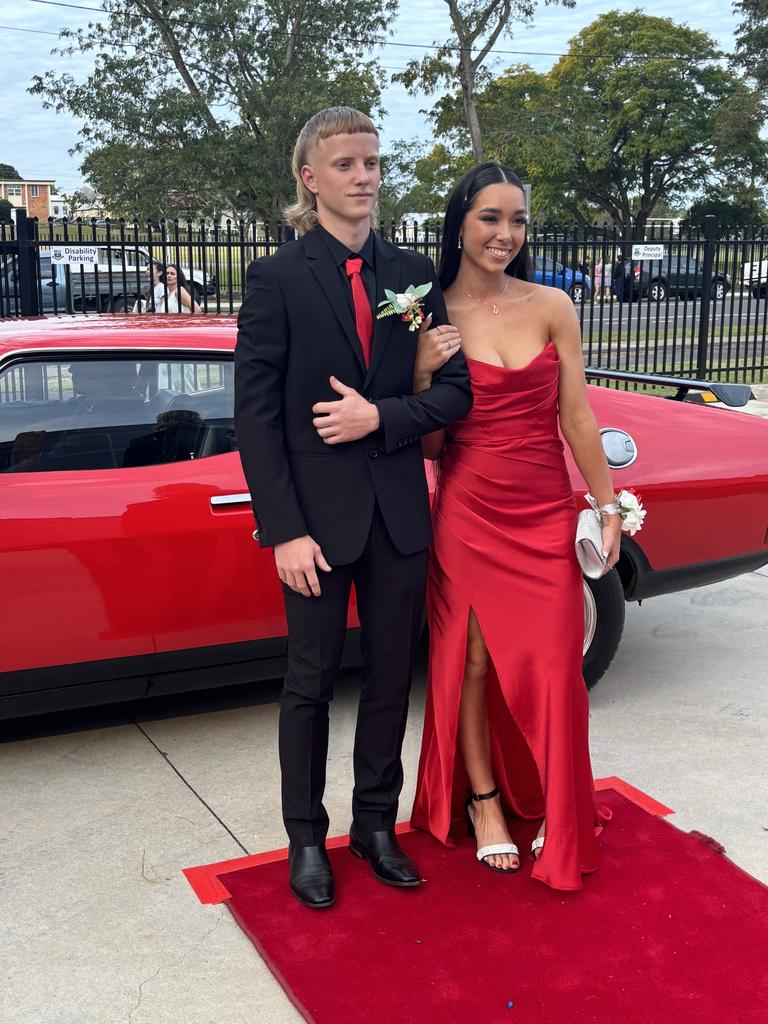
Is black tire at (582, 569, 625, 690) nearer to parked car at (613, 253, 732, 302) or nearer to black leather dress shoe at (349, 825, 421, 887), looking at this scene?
black leather dress shoe at (349, 825, 421, 887)

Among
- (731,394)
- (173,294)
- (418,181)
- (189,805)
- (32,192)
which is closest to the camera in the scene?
(189,805)

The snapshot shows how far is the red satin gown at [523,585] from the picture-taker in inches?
117

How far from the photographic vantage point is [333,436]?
106 inches

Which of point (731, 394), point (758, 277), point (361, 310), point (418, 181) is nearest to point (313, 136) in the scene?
point (361, 310)

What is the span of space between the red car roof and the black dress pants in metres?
1.16

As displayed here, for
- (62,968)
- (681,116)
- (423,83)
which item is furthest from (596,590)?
(681,116)

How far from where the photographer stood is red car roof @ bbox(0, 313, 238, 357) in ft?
12.1

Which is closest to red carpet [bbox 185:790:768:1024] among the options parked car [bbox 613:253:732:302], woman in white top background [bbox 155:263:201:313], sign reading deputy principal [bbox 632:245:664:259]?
woman in white top background [bbox 155:263:201:313]

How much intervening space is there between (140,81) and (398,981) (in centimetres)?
2997

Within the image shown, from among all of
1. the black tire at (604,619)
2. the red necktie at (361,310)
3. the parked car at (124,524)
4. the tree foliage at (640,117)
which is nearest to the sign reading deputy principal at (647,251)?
the black tire at (604,619)

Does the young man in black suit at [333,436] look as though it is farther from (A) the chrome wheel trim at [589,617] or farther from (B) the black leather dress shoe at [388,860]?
(A) the chrome wheel trim at [589,617]

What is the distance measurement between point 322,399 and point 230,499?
1.00m

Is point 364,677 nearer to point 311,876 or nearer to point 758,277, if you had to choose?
point 311,876

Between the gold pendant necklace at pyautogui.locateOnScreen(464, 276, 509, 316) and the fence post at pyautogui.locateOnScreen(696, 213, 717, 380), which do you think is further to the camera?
the fence post at pyautogui.locateOnScreen(696, 213, 717, 380)
